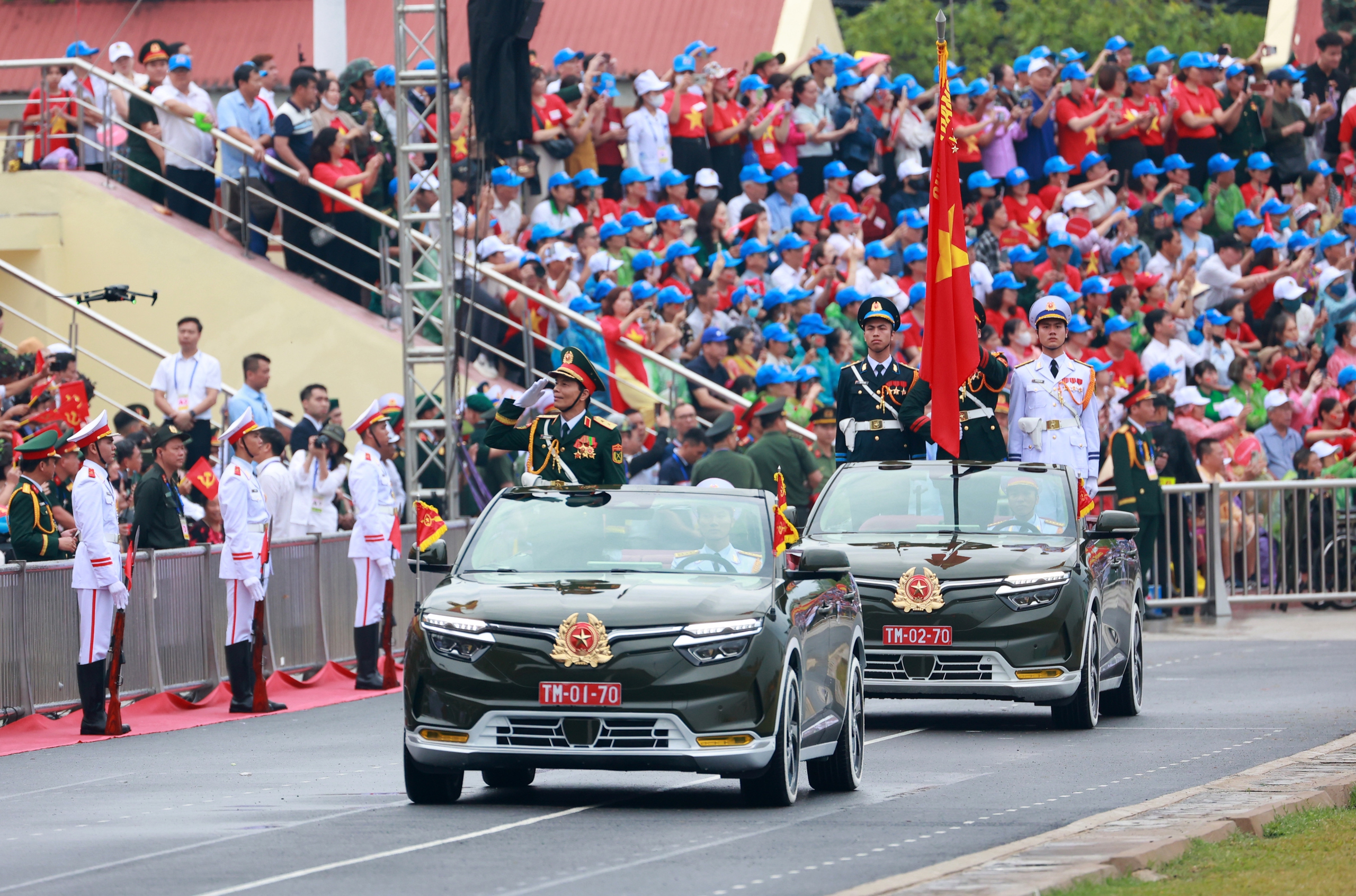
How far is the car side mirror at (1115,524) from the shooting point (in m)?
14.4

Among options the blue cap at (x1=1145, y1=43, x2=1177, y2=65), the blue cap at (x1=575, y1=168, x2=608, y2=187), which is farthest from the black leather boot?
the blue cap at (x1=1145, y1=43, x2=1177, y2=65)

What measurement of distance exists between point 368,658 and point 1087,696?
6260mm

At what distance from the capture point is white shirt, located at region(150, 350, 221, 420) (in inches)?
848

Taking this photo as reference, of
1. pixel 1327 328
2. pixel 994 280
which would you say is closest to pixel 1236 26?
pixel 1327 328

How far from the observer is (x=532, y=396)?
49.1 feet

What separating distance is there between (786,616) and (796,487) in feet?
32.5

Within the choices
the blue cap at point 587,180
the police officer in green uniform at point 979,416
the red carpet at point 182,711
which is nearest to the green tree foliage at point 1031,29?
the blue cap at point 587,180

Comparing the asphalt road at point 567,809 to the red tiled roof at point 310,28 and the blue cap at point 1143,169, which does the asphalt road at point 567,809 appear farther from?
the red tiled roof at point 310,28

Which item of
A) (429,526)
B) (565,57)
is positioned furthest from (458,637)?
(565,57)

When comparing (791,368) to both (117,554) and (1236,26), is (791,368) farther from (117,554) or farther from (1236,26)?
(1236,26)

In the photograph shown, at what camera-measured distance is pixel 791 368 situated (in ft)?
77.8

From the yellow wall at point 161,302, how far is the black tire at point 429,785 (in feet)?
46.0

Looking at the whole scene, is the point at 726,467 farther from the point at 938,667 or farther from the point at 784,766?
the point at 784,766

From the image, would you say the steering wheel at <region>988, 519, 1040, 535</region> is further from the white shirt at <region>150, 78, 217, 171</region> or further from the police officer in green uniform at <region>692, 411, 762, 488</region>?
the white shirt at <region>150, 78, 217, 171</region>
